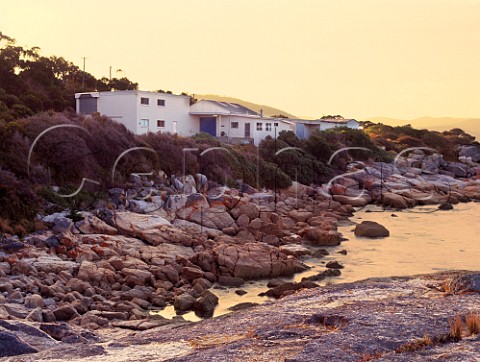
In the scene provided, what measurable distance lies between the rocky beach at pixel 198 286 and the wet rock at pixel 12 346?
20 mm

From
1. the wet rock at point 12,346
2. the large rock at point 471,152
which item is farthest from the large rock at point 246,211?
the large rock at point 471,152

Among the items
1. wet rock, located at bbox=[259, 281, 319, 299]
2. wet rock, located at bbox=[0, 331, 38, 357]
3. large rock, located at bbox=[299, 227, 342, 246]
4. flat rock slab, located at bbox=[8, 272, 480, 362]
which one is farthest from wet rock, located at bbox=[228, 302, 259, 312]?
large rock, located at bbox=[299, 227, 342, 246]

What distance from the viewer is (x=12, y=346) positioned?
1052 cm

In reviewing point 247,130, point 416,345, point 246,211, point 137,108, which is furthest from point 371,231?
point 247,130

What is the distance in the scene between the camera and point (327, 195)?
1594 inches

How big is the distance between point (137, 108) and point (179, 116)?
514cm

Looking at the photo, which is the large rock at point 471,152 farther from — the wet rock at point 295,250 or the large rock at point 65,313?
the large rock at point 65,313

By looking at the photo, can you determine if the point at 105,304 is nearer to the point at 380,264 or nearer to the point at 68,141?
the point at 380,264

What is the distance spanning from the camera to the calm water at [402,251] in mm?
20344

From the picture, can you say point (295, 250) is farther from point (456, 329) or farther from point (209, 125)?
point (209, 125)

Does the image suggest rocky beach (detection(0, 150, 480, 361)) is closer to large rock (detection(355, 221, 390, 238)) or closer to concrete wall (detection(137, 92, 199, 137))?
large rock (detection(355, 221, 390, 238))

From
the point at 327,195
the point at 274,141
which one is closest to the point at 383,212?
the point at 327,195

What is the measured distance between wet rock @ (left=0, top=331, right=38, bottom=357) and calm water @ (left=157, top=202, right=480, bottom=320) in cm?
604

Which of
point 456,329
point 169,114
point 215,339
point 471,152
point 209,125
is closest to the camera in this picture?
point 456,329
